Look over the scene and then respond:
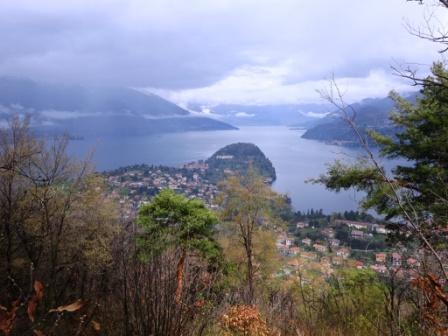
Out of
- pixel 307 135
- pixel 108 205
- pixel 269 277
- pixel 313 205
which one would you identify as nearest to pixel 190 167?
pixel 313 205

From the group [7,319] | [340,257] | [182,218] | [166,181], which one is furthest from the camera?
[166,181]

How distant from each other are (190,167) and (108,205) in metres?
68.1

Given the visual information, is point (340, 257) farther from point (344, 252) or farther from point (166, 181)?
point (166, 181)

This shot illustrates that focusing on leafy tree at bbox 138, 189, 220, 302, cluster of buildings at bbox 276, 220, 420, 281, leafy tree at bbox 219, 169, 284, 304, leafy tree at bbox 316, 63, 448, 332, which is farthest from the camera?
leafy tree at bbox 219, 169, 284, 304

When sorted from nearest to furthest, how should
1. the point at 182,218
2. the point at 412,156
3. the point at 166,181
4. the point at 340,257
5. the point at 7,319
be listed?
the point at 7,319, the point at 412,156, the point at 182,218, the point at 340,257, the point at 166,181

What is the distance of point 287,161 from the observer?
100312 millimetres

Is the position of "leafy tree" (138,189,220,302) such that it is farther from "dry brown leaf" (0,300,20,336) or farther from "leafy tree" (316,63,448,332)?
"dry brown leaf" (0,300,20,336)

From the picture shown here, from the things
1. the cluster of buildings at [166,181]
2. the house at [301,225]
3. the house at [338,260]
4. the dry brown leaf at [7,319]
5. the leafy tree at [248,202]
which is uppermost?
the dry brown leaf at [7,319]

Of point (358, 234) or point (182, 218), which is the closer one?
point (182, 218)

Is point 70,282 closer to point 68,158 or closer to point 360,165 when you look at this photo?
point 68,158

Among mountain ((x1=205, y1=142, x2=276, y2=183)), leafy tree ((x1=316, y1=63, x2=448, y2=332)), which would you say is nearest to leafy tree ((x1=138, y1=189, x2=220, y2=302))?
leafy tree ((x1=316, y1=63, x2=448, y2=332))

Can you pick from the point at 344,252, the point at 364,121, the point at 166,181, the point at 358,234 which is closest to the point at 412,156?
the point at 344,252

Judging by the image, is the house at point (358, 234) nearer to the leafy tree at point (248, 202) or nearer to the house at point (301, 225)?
the leafy tree at point (248, 202)

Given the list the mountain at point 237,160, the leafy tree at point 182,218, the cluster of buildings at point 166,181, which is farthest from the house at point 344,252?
the mountain at point 237,160
